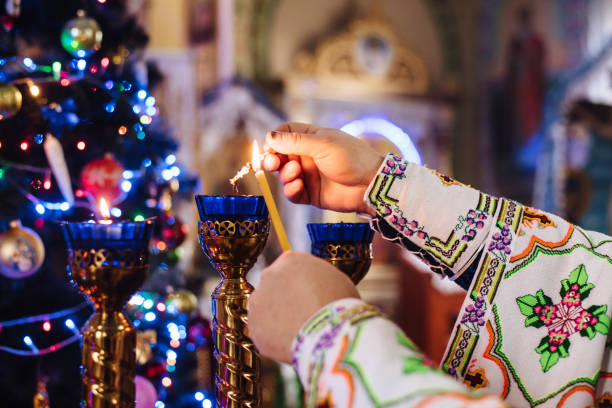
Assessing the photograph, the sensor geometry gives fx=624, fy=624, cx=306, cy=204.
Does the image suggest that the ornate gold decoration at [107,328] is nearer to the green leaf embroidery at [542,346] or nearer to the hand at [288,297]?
the hand at [288,297]

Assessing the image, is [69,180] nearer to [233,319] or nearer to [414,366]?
[233,319]

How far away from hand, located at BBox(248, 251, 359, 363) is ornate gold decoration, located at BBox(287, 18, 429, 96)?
5536mm

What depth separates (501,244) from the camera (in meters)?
0.89

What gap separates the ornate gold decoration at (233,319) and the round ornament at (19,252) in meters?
1.09

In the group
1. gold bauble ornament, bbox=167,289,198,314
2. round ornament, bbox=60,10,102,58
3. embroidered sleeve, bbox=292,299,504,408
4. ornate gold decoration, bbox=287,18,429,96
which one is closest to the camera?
embroidered sleeve, bbox=292,299,504,408

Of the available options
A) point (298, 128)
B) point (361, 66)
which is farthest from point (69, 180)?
point (361, 66)

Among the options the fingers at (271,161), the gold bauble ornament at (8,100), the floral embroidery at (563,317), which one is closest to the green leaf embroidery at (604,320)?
the floral embroidery at (563,317)

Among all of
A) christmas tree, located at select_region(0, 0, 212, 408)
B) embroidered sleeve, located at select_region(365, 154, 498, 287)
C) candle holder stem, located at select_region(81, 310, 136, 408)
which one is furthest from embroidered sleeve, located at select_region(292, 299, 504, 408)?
christmas tree, located at select_region(0, 0, 212, 408)

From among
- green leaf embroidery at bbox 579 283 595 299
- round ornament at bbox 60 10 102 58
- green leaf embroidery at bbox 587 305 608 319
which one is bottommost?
green leaf embroidery at bbox 587 305 608 319

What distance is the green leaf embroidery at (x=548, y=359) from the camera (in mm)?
848

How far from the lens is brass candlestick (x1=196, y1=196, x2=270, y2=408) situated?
812 millimetres

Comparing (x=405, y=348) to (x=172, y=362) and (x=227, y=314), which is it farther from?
(x=172, y=362)

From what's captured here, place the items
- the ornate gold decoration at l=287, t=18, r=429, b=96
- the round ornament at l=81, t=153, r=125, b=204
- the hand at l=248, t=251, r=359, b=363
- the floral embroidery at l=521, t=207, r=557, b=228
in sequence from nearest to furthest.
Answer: the hand at l=248, t=251, r=359, b=363
the floral embroidery at l=521, t=207, r=557, b=228
the round ornament at l=81, t=153, r=125, b=204
the ornate gold decoration at l=287, t=18, r=429, b=96

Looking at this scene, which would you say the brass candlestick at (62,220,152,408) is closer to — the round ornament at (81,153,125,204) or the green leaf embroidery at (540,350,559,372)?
the green leaf embroidery at (540,350,559,372)
